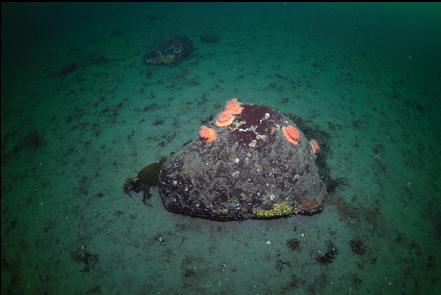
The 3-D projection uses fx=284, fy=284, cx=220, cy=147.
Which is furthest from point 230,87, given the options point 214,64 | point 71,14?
point 71,14

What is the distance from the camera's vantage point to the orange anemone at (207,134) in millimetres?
6461

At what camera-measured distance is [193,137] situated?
920cm

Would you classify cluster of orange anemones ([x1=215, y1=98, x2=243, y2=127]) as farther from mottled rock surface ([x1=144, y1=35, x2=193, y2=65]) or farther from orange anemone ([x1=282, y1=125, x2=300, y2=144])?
mottled rock surface ([x1=144, y1=35, x2=193, y2=65])

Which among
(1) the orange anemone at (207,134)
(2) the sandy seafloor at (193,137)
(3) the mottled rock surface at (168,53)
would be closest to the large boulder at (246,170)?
(1) the orange anemone at (207,134)

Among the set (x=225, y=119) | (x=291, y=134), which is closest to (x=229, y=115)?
(x=225, y=119)

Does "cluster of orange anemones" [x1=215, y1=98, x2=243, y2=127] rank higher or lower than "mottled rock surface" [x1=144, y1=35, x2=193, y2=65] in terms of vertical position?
higher

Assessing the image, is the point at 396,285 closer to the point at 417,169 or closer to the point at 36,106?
the point at 417,169

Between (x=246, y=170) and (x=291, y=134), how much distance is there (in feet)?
4.50

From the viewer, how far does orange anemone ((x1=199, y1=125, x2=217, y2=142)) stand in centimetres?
646

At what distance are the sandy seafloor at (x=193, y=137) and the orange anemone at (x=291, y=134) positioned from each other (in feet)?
6.71

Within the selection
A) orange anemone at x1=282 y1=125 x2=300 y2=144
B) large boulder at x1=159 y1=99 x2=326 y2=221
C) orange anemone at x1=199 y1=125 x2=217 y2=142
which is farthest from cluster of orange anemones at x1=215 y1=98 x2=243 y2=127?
orange anemone at x1=282 y1=125 x2=300 y2=144

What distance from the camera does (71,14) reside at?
86.6 feet

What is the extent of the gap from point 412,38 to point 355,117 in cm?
1526

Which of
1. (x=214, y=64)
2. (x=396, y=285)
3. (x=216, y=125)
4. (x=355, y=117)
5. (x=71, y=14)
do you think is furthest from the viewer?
(x=71, y=14)
